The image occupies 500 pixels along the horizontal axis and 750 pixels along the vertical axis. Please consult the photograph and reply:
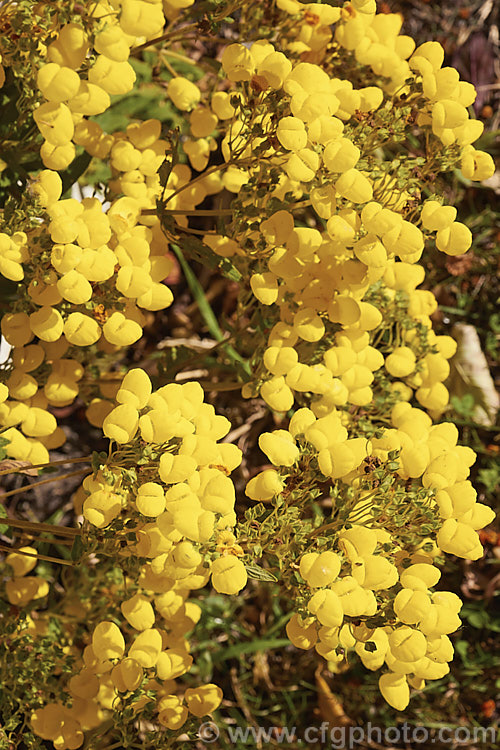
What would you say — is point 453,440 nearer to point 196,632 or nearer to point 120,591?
point 120,591

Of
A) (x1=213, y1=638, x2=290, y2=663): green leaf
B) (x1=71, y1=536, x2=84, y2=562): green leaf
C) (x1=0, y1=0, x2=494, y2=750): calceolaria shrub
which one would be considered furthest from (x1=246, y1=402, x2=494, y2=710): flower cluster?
(x1=213, y1=638, x2=290, y2=663): green leaf

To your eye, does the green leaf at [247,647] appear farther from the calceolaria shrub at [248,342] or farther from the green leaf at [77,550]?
the green leaf at [77,550]

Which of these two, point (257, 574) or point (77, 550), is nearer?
point (257, 574)

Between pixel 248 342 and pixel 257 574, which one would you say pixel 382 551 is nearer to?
pixel 257 574

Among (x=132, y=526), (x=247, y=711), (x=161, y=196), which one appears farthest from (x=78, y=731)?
(x=161, y=196)

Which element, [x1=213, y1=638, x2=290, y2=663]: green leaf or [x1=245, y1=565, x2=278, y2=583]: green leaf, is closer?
[x1=245, y1=565, x2=278, y2=583]: green leaf

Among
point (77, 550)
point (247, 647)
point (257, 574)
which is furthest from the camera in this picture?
point (247, 647)

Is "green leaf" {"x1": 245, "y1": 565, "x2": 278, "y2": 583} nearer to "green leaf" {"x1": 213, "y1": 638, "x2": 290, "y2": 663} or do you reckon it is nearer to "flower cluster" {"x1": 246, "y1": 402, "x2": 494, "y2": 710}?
"flower cluster" {"x1": 246, "y1": 402, "x2": 494, "y2": 710}

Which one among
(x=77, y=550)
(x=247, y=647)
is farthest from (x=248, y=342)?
(x=247, y=647)
